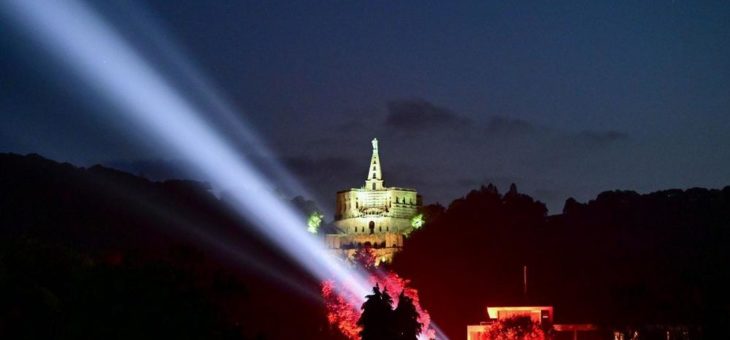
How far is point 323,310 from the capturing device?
6241 centimetres

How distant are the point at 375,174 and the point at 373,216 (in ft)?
45.1

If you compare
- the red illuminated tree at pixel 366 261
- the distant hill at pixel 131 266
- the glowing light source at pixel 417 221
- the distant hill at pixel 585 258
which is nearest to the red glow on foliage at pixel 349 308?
the distant hill at pixel 131 266

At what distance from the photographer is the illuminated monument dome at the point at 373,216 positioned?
120m

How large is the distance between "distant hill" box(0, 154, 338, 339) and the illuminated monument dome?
16.3m

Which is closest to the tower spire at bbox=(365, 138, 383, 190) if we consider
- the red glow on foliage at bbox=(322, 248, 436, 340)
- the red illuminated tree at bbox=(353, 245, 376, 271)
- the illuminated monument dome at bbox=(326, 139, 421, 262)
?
the illuminated monument dome at bbox=(326, 139, 421, 262)

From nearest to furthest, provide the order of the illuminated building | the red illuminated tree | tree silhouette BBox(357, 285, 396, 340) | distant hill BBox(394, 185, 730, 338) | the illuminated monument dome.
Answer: tree silhouette BBox(357, 285, 396, 340)
the illuminated building
distant hill BBox(394, 185, 730, 338)
the red illuminated tree
the illuminated monument dome

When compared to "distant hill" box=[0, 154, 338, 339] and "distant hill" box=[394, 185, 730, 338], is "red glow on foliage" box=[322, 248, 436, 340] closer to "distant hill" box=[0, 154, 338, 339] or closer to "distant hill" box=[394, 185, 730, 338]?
"distant hill" box=[0, 154, 338, 339]

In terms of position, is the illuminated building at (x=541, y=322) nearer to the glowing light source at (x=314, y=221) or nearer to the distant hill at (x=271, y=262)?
the distant hill at (x=271, y=262)

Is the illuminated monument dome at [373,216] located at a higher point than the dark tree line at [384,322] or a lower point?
higher

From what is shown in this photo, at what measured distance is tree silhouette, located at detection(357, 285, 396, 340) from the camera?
128ft

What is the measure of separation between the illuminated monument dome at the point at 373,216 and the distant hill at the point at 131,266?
53.5 ft

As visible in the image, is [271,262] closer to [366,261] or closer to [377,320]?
[366,261]

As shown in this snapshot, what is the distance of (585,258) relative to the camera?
86.3 meters

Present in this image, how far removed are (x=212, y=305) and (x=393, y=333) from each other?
13396 mm
